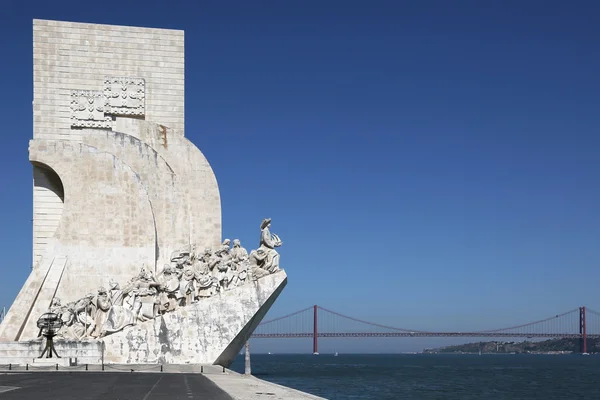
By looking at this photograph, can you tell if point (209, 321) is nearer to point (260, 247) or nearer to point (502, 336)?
point (260, 247)

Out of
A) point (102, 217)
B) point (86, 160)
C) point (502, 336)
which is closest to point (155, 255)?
point (102, 217)

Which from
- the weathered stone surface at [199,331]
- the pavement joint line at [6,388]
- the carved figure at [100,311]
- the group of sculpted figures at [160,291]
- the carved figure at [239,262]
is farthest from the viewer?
the carved figure at [239,262]

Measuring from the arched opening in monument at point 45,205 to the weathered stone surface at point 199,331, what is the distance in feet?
14.8

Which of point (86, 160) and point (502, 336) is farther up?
point (86, 160)

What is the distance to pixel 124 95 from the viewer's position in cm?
2253

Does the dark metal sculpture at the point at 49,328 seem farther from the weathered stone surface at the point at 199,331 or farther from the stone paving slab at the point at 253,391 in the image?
the stone paving slab at the point at 253,391

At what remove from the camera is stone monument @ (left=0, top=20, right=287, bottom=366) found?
18609mm

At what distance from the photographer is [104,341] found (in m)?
18.1

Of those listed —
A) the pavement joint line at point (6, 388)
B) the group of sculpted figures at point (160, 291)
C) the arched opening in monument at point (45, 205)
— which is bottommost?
the pavement joint line at point (6, 388)

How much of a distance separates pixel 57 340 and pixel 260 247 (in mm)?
4913

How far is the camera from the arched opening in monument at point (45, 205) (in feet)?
70.7

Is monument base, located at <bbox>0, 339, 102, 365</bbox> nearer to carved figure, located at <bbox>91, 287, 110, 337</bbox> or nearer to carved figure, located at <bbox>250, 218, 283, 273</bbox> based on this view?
carved figure, located at <bbox>91, 287, 110, 337</bbox>

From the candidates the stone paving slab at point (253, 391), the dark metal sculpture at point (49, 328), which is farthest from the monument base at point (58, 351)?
the stone paving slab at point (253, 391)

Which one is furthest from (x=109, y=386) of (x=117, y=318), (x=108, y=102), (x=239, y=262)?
(x=108, y=102)
